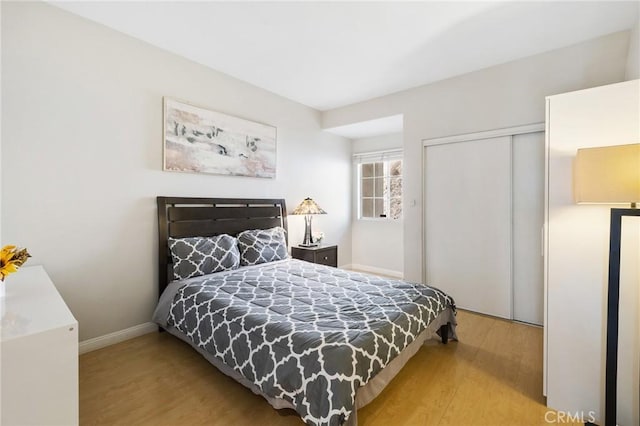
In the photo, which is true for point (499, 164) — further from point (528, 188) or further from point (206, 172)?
point (206, 172)

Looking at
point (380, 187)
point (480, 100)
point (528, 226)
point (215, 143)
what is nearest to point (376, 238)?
point (380, 187)

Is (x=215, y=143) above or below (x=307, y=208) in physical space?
above

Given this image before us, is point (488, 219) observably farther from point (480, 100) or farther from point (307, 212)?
point (307, 212)

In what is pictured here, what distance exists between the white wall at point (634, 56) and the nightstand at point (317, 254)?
10.8ft

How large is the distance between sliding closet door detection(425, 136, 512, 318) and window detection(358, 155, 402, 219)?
124 centimetres

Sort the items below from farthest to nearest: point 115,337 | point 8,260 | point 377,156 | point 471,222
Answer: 1. point 377,156
2. point 471,222
3. point 115,337
4. point 8,260

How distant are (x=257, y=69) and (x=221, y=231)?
180cm

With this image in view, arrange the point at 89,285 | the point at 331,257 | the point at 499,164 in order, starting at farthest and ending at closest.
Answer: the point at 331,257
the point at 499,164
the point at 89,285

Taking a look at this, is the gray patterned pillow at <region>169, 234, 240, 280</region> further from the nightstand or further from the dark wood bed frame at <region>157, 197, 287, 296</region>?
the nightstand

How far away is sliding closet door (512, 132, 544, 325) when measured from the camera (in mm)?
2955

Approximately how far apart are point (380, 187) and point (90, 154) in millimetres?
3969

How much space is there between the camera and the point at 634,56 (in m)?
2.26

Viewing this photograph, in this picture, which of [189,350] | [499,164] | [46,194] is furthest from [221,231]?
[499,164]

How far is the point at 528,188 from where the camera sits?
301cm
